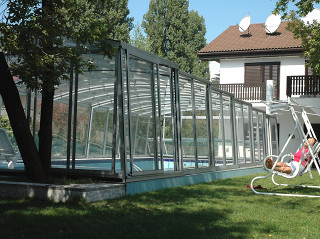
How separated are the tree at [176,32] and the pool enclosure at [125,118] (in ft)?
109

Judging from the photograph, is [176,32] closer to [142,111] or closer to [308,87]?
→ [308,87]

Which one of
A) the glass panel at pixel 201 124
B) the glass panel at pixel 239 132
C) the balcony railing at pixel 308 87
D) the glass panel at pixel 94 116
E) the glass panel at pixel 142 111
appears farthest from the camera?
the balcony railing at pixel 308 87

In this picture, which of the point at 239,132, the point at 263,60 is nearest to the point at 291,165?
the point at 239,132

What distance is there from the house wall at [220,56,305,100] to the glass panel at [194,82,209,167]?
1484 centimetres

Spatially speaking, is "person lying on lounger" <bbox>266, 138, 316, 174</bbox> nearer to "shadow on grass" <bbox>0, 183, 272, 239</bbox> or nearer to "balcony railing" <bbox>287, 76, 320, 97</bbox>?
"shadow on grass" <bbox>0, 183, 272, 239</bbox>

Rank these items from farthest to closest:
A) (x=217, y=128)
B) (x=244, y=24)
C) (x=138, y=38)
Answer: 1. (x=138, y=38)
2. (x=244, y=24)
3. (x=217, y=128)

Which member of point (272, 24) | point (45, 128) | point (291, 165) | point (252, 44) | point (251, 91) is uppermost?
point (272, 24)

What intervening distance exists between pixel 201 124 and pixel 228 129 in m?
2.86

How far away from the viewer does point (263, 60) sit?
95.2 feet

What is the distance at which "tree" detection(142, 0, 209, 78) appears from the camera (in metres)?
46.5

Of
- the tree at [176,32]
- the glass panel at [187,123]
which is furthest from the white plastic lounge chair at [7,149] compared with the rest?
the tree at [176,32]

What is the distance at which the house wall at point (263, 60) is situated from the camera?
91.9 ft

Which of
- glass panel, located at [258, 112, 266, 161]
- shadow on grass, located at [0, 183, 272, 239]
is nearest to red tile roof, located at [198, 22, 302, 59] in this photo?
glass panel, located at [258, 112, 266, 161]

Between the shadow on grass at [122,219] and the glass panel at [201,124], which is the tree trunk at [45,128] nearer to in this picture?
the shadow on grass at [122,219]
